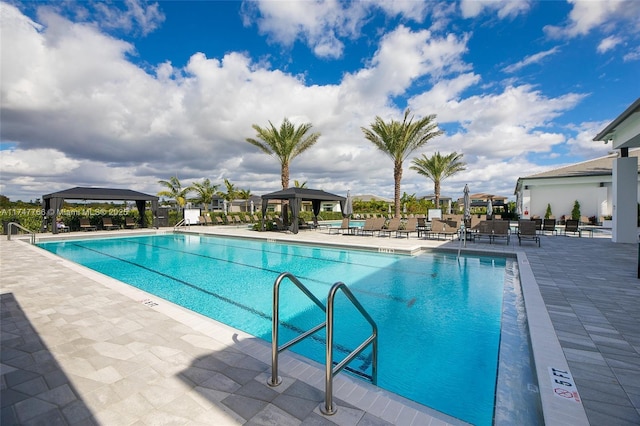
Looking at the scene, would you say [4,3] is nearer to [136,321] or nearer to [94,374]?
[136,321]

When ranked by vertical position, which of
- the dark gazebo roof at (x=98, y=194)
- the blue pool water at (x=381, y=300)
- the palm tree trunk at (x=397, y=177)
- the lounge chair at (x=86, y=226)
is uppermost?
the palm tree trunk at (x=397, y=177)

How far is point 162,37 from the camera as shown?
42.7 feet

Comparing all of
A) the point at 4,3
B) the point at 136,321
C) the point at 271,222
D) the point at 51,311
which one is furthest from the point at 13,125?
the point at 136,321

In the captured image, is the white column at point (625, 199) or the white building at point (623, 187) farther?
the white column at point (625, 199)

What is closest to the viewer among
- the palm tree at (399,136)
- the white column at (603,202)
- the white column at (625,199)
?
the white column at (625,199)

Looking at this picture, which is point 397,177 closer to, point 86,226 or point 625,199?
point 625,199

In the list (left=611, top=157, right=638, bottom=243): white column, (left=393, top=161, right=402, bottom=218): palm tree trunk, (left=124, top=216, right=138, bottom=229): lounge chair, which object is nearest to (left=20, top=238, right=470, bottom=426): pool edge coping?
(left=611, top=157, right=638, bottom=243): white column

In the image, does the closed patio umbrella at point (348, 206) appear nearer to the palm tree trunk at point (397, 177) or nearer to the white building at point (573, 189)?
the palm tree trunk at point (397, 177)

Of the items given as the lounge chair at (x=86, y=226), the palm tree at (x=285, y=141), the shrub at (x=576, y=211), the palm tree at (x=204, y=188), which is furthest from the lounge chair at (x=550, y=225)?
the palm tree at (x=204, y=188)

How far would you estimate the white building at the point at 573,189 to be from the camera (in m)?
21.5

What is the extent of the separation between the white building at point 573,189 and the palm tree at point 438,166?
17.8ft

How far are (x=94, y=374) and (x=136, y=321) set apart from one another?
1.36 metres

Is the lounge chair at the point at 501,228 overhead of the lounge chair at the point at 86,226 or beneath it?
overhead

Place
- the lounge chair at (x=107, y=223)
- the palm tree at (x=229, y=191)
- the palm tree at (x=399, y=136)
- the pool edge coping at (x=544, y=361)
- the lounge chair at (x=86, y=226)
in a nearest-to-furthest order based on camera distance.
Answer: the pool edge coping at (x=544, y=361)
the lounge chair at (x=86, y=226)
the palm tree at (x=399, y=136)
the lounge chair at (x=107, y=223)
the palm tree at (x=229, y=191)
